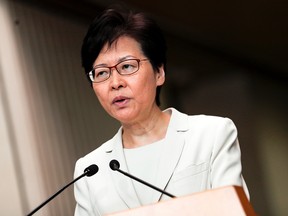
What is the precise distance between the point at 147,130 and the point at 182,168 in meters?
0.18

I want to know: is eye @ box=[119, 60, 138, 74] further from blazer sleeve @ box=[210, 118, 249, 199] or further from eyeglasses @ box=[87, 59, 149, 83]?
blazer sleeve @ box=[210, 118, 249, 199]

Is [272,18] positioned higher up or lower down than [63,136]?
higher up

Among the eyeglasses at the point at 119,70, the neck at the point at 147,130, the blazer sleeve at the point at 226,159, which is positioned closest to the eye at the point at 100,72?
the eyeglasses at the point at 119,70

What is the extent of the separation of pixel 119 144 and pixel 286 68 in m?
4.82

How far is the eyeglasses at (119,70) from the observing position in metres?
1.61

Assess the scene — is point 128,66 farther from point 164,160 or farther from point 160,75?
point 164,160

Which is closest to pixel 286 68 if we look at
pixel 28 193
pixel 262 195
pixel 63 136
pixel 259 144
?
pixel 259 144

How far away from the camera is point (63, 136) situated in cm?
A: 332

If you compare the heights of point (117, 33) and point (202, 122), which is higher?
point (117, 33)

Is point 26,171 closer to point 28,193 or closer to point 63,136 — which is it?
point 28,193

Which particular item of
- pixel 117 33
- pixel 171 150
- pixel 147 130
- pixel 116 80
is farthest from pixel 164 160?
pixel 117 33

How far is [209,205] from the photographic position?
3.27ft

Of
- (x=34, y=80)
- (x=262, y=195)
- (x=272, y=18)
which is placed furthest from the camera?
(x=262, y=195)

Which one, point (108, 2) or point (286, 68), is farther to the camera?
point (286, 68)
